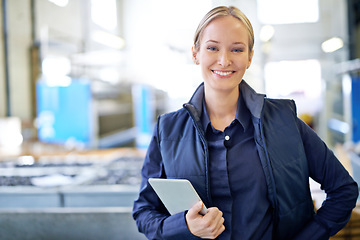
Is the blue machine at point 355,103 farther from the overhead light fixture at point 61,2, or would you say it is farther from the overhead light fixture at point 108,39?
the overhead light fixture at point 108,39

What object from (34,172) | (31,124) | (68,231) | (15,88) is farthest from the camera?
(15,88)

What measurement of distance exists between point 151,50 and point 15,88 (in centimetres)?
394

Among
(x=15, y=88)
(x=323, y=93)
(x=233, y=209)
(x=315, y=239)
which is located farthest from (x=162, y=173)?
(x=323, y=93)

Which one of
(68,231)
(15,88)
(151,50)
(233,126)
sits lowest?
(68,231)

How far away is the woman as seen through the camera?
0.94m

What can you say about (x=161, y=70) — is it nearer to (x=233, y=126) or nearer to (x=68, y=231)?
(x=68, y=231)

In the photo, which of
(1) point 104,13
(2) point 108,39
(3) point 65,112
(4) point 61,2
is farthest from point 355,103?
(2) point 108,39

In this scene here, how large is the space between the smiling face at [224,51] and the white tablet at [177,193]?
A: 1.03 ft

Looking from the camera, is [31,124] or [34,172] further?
[31,124]

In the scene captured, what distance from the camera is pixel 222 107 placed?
3.43 feet

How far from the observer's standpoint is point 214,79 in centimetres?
98

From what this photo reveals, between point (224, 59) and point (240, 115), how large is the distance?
0.58ft

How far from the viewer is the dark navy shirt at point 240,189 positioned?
938mm

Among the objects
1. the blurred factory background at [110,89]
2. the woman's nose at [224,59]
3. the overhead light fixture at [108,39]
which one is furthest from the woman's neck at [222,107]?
the overhead light fixture at [108,39]
